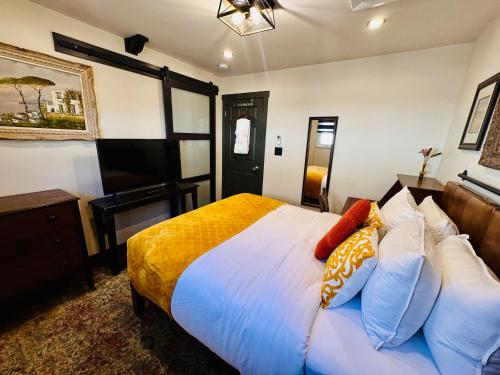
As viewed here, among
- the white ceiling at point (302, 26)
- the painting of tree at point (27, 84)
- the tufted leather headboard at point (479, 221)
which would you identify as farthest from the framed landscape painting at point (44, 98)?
the tufted leather headboard at point (479, 221)

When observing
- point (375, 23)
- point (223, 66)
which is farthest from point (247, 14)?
point (223, 66)

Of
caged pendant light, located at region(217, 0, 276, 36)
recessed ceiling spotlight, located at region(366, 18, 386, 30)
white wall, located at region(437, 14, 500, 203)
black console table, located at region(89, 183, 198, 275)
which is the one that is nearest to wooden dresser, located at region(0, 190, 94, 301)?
black console table, located at region(89, 183, 198, 275)

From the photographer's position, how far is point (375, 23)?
1.69 metres

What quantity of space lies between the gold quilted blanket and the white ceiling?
1.79 m

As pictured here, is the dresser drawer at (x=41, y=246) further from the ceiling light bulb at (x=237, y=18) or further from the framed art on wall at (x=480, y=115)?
the framed art on wall at (x=480, y=115)

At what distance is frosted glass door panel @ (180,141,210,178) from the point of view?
3197 millimetres

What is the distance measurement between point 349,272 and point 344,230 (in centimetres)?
33

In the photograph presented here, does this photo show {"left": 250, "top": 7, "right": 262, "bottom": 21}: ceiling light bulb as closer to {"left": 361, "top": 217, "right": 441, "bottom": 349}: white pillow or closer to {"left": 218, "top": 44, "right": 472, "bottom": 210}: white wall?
{"left": 218, "top": 44, "right": 472, "bottom": 210}: white wall

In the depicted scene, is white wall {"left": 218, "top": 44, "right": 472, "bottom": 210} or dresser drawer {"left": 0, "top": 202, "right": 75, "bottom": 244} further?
white wall {"left": 218, "top": 44, "right": 472, "bottom": 210}

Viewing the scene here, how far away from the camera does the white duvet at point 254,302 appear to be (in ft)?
2.75

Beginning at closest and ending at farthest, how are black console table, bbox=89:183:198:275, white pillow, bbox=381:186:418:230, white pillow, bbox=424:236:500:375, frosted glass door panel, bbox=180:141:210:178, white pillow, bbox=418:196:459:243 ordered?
white pillow, bbox=424:236:500:375
white pillow, bbox=418:196:459:243
white pillow, bbox=381:186:418:230
black console table, bbox=89:183:198:275
frosted glass door panel, bbox=180:141:210:178

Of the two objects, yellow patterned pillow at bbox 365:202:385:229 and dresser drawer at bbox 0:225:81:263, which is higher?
yellow patterned pillow at bbox 365:202:385:229

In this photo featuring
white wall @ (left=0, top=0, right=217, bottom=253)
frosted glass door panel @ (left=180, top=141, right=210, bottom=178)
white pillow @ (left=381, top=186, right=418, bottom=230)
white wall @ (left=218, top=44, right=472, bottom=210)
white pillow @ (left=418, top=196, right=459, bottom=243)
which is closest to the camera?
white pillow @ (left=418, top=196, right=459, bottom=243)

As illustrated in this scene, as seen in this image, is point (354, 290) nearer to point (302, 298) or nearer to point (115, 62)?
point (302, 298)
